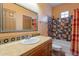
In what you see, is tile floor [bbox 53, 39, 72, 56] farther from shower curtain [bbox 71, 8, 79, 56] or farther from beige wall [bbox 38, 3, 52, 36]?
beige wall [bbox 38, 3, 52, 36]

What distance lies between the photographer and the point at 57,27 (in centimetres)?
124

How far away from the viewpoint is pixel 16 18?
1.23 meters

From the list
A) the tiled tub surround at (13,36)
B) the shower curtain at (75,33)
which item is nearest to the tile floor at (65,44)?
the shower curtain at (75,33)

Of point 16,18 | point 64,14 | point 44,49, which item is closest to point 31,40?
point 44,49

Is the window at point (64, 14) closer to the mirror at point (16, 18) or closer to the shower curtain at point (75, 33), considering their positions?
the shower curtain at point (75, 33)

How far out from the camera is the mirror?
1.14 meters

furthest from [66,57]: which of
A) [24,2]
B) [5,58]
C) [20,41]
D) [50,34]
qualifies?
[24,2]

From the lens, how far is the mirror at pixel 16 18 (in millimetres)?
1138

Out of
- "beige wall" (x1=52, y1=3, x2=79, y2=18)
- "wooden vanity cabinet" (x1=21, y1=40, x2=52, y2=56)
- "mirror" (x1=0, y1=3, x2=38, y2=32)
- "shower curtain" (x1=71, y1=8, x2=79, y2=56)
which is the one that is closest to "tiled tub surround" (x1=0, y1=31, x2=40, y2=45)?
"mirror" (x1=0, y1=3, x2=38, y2=32)

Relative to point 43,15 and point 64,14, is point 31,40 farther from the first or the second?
point 64,14

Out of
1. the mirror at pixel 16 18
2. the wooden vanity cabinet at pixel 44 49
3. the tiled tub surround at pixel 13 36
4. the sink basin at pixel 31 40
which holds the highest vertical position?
the mirror at pixel 16 18

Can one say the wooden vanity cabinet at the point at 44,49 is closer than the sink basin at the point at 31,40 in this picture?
Answer: Yes

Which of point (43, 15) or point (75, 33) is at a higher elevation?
point (43, 15)

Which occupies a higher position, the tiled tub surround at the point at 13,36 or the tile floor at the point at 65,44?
the tiled tub surround at the point at 13,36
